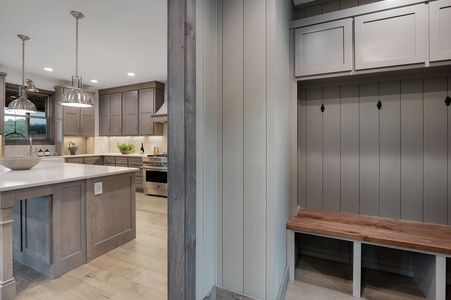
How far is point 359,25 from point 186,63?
1.57 m

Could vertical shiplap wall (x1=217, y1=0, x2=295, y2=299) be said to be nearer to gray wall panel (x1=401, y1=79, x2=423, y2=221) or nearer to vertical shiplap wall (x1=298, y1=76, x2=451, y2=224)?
vertical shiplap wall (x1=298, y1=76, x2=451, y2=224)

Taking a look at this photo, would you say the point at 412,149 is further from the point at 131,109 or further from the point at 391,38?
the point at 131,109

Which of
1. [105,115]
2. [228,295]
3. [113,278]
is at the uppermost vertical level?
[105,115]

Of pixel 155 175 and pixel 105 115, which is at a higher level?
pixel 105 115

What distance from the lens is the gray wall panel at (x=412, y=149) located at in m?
2.06

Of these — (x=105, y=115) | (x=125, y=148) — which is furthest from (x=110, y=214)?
(x=105, y=115)

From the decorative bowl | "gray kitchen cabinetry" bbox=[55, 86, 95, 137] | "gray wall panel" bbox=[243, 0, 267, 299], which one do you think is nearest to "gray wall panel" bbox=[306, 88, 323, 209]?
"gray wall panel" bbox=[243, 0, 267, 299]

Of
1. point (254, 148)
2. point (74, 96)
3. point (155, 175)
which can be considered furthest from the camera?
point (155, 175)

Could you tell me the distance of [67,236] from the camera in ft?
7.38

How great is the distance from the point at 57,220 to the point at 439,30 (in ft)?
11.7

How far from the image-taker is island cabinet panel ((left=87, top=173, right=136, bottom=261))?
2469 mm

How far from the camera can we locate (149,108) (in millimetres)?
5871

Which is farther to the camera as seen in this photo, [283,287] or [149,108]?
[149,108]

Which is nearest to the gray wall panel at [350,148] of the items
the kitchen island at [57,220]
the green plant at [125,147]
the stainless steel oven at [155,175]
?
the kitchen island at [57,220]
